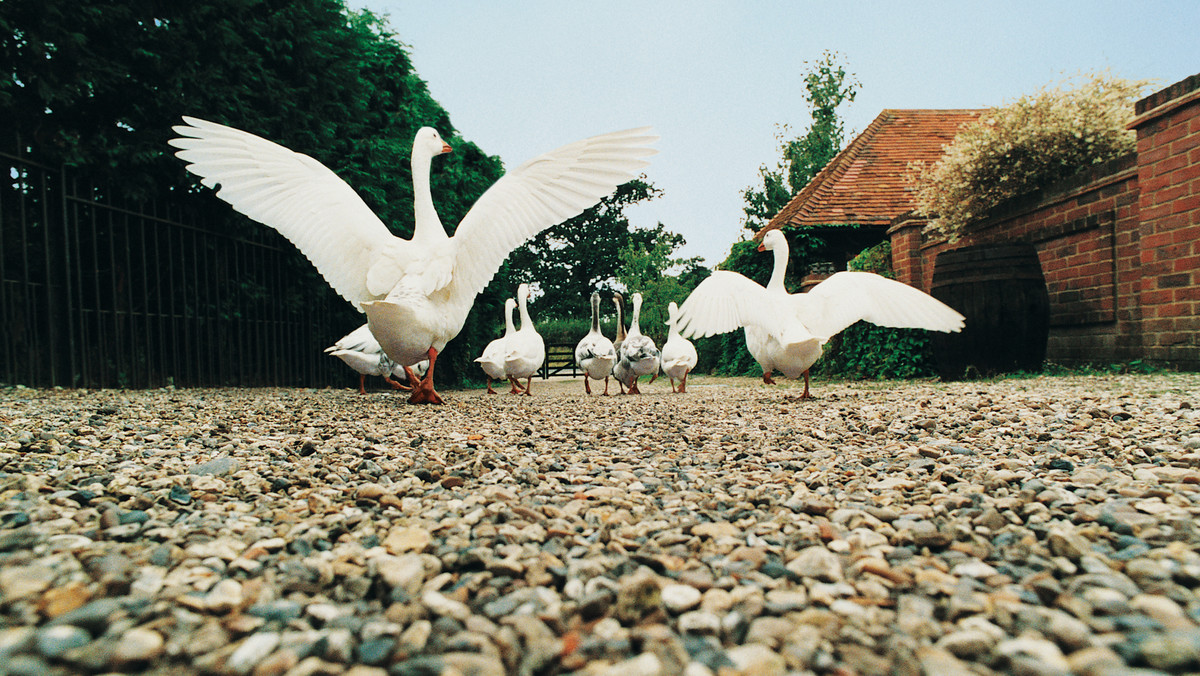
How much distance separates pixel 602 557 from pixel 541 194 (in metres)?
3.20

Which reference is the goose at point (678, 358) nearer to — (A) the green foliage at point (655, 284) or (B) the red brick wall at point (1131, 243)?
(B) the red brick wall at point (1131, 243)

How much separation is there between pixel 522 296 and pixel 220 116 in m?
4.61

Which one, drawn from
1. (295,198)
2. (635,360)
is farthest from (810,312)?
(295,198)

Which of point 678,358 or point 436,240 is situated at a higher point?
point 436,240

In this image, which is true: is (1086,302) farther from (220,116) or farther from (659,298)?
(659,298)

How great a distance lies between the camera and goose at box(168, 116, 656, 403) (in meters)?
3.88

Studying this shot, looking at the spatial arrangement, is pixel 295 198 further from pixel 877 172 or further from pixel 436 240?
pixel 877 172

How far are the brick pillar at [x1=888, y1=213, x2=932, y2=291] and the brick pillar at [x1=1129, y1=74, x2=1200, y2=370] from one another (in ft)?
10.9

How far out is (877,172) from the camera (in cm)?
1423

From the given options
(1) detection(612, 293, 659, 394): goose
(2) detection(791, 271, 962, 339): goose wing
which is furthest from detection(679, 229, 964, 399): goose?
(1) detection(612, 293, 659, 394): goose

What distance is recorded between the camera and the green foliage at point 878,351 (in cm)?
769

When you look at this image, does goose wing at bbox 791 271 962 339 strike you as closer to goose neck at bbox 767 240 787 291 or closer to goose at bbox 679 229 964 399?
goose at bbox 679 229 964 399

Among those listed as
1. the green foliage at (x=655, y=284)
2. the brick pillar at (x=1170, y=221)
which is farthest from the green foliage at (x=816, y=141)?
the brick pillar at (x=1170, y=221)

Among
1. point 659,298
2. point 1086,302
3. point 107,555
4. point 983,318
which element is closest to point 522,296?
point 983,318
